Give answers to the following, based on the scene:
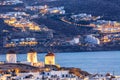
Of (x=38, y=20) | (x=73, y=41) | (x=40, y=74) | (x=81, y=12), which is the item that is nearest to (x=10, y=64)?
(x=40, y=74)

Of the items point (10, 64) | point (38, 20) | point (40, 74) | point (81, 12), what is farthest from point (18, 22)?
point (40, 74)

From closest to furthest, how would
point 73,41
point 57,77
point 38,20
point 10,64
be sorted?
point 57,77, point 10,64, point 73,41, point 38,20

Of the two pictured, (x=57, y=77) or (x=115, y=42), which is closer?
(x=57, y=77)

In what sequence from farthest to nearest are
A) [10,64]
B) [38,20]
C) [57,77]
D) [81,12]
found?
[81,12] < [38,20] < [10,64] < [57,77]

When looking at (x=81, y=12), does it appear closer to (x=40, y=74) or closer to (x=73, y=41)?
(x=73, y=41)

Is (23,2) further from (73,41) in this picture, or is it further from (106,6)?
(73,41)

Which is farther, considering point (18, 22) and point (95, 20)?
point (95, 20)

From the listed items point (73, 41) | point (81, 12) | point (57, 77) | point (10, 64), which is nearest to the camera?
point (57, 77)

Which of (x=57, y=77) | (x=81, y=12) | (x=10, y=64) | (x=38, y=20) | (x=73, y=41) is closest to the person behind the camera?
(x=57, y=77)
